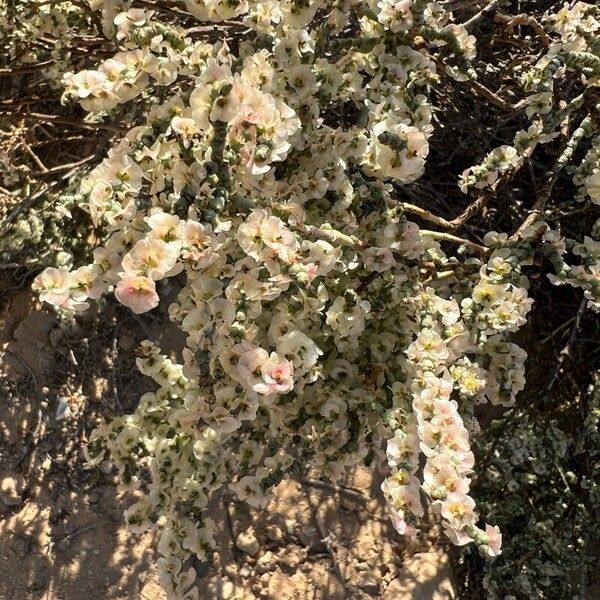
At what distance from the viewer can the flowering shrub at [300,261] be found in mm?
1330

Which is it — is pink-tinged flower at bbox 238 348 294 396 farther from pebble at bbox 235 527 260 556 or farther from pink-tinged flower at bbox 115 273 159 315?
pebble at bbox 235 527 260 556

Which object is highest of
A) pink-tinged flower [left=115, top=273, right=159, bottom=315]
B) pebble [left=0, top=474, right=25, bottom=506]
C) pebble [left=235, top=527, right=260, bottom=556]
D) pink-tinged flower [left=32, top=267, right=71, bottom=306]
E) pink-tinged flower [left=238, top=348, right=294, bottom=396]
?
pink-tinged flower [left=115, top=273, right=159, bottom=315]

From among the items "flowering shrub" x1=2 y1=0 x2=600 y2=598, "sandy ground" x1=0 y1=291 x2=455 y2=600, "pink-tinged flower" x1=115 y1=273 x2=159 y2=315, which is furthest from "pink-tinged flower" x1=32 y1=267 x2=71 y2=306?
"sandy ground" x1=0 y1=291 x2=455 y2=600

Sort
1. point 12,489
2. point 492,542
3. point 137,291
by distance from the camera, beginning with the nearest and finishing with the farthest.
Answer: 1. point 137,291
2. point 492,542
3. point 12,489

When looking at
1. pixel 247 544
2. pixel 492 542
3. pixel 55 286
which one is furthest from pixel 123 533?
pixel 492 542

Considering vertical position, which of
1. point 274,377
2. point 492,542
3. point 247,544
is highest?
point 274,377

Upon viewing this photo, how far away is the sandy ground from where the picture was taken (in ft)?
8.55

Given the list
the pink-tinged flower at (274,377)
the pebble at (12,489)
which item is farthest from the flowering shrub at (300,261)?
the pebble at (12,489)

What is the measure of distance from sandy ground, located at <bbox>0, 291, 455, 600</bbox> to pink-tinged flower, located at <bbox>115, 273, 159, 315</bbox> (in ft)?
5.18

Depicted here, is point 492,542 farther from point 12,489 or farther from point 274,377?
point 12,489

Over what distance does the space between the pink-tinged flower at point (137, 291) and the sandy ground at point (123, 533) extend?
1.58 metres

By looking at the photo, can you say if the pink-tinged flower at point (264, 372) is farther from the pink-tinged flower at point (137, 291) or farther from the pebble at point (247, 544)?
the pebble at point (247, 544)

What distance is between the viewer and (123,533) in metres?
2.69

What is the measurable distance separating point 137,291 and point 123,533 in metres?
1.76
